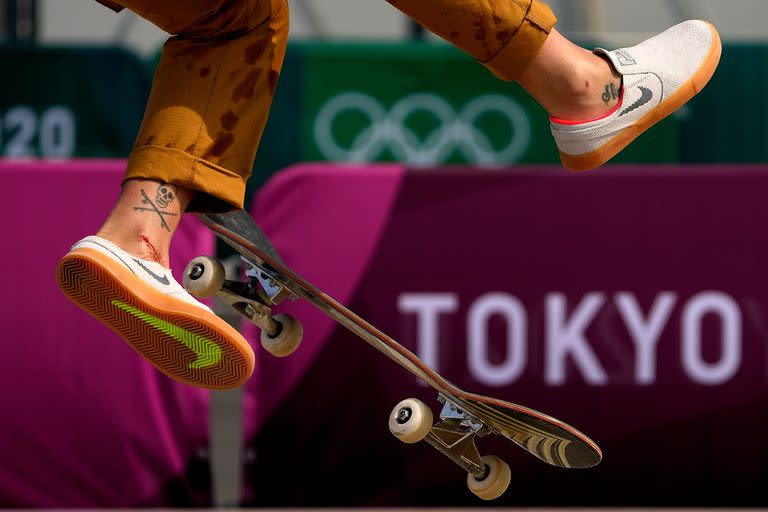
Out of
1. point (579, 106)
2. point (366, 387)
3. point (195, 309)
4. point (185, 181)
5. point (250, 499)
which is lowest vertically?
point (250, 499)

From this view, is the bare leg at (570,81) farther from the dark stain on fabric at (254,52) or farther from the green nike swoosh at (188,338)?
the green nike swoosh at (188,338)

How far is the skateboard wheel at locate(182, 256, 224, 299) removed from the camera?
8.89 ft

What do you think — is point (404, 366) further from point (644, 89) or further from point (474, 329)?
point (474, 329)

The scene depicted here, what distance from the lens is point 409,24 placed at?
696 cm

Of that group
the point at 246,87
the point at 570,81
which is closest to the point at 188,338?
the point at 246,87

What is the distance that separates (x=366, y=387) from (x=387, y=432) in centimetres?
17

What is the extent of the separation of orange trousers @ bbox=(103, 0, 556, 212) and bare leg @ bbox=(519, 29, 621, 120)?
0.04m

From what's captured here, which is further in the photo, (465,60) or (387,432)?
(465,60)

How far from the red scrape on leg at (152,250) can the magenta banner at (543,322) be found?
203cm

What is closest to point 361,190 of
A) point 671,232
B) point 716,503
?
point 671,232

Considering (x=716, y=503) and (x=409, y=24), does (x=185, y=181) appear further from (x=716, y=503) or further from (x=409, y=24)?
(x=409, y=24)

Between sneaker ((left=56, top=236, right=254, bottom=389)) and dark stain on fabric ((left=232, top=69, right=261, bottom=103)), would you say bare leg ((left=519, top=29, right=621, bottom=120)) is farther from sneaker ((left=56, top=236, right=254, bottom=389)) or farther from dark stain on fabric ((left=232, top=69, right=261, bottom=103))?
sneaker ((left=56, top=236, right=254, bottom=389))

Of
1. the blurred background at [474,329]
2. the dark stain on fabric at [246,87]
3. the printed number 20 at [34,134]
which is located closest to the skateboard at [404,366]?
the dark stain on fabric at [246,87]

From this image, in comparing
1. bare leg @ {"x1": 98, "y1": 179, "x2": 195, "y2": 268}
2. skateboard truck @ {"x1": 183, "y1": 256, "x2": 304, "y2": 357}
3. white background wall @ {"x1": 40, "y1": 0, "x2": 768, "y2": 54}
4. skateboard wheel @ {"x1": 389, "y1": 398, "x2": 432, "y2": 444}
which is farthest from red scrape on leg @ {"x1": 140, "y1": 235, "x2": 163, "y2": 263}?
white background wall @ {"x1": 40, "y1": 0, "x2": 768, "y2": 54}
